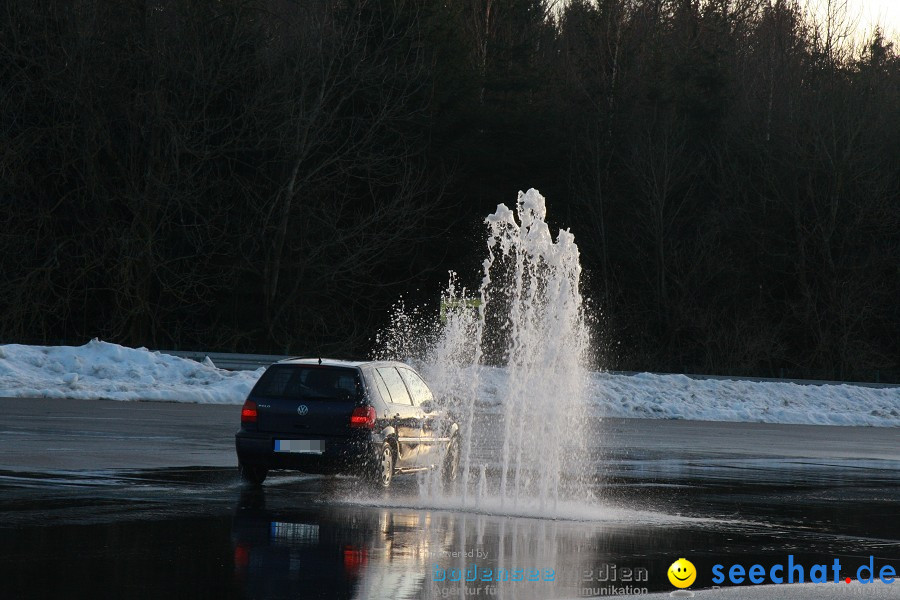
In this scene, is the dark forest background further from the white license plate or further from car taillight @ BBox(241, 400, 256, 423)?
the white license plate

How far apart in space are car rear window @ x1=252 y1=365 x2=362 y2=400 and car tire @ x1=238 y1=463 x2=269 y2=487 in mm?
779

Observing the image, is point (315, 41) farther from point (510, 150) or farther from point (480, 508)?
point (480, 508)

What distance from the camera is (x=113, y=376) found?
2998cm

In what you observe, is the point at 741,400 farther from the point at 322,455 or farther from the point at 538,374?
the point at 322,455

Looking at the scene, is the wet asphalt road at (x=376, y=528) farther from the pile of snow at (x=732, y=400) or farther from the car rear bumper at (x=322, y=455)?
the pile of snow at (x=732, y=400)

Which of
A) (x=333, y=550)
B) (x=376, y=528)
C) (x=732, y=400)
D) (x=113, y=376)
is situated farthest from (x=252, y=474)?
(x=732, y=400)

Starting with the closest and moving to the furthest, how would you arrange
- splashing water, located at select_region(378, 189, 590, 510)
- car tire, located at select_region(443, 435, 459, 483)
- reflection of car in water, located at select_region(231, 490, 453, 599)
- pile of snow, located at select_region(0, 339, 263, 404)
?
reflection of car in water, located at select_region(231, 490, 453, 599) → splashing water, located at select_region(378, 189, 590, 510) → car tire, located at select_region(443, 435, 459, 483) → pile of snow, located at select_region(0, 339, 263, 404)

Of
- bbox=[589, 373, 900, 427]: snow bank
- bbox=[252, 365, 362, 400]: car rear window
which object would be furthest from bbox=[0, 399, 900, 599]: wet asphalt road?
bbox=[589, 373, 900, 427]: snow bank

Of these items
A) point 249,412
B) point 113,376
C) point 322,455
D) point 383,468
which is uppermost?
point 113,376

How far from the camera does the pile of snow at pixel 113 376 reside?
28.3m

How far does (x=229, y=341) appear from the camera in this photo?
44.9 meters

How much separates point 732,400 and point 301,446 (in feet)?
68.1

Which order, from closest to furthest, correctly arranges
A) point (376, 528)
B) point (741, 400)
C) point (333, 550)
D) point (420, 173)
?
point (333, 550), point (376, 528), point (741, 400), point (420, 173)

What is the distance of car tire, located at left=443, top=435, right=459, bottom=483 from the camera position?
16.4m
